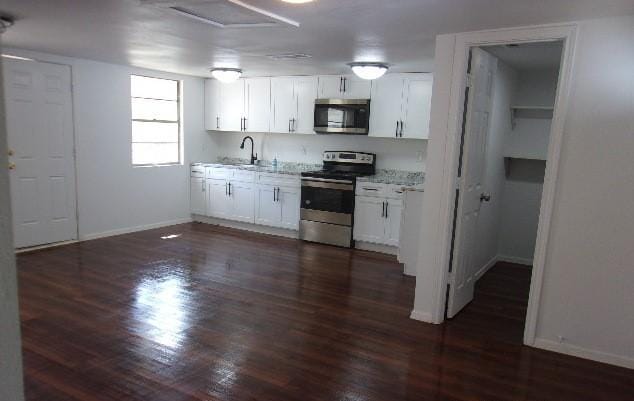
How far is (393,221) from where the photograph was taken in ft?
18.4

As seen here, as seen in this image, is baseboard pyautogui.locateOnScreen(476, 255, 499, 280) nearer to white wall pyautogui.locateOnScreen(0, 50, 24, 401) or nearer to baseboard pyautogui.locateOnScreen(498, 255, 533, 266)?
baseboard pyautogui.locateOnScreen(498, 255, 533, 266)

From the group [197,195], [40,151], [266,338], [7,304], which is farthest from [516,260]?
[40,151]

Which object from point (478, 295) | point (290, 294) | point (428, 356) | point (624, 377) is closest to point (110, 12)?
point (290, 294)

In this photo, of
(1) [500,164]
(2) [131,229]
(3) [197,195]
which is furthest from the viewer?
(3) [197,195]

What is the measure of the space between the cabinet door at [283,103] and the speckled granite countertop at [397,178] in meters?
1.49

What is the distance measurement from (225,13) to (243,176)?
3874 millimetres

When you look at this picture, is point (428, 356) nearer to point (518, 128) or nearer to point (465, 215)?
point (465, 215)

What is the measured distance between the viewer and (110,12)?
3100 mm

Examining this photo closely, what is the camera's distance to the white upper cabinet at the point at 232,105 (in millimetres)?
6953

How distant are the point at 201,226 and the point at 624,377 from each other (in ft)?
18.4

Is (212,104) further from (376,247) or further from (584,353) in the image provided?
(584,353)

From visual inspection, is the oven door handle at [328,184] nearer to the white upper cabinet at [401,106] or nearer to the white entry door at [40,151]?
the white upper cabinet at [401,106]

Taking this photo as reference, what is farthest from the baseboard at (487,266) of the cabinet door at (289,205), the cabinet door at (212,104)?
the cabinet door at (212,104)

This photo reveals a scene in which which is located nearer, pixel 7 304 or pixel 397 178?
pixel 7 304
